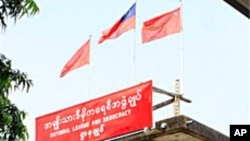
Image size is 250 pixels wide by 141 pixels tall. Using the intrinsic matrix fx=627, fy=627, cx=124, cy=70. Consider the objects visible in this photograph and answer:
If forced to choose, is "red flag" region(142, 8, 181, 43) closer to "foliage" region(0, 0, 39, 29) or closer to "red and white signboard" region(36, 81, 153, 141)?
"red and white signboard" region(36, 81, 153, 141)

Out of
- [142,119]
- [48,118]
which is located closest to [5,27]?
[142,119]

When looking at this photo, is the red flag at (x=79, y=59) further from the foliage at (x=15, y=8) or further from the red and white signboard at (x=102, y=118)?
the foliage at (x=15, y=8)

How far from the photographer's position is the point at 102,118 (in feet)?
29.1

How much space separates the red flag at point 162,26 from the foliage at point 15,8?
5.29 metres

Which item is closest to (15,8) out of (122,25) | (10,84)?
(10,84)

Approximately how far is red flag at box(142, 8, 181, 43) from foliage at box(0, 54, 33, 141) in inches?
207

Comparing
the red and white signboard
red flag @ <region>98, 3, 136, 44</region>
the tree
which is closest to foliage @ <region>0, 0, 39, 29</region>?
the tree

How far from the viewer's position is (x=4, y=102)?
386 centimetres

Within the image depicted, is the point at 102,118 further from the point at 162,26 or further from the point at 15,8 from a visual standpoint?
the point at 15,8

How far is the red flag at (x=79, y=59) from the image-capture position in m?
10.3

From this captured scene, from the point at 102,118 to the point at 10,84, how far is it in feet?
16.7

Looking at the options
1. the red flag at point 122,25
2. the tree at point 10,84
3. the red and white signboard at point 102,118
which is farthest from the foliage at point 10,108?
the red flag at point 122,25

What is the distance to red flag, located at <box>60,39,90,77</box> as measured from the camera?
10258 millimetres

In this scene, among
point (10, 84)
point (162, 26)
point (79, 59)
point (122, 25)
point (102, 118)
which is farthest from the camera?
point (79, 59)
